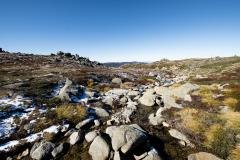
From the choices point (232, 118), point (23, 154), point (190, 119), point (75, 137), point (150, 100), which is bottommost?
point (23, 154)

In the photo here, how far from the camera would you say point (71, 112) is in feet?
71.3

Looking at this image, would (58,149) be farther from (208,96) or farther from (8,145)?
(208,96)

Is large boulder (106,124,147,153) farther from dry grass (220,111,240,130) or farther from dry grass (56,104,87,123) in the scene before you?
dry grass (220,111,240,130)

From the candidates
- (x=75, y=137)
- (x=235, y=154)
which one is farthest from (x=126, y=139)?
(x=235, y=154)

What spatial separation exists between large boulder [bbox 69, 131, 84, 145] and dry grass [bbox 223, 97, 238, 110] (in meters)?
15.3

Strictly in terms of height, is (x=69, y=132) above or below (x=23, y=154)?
above

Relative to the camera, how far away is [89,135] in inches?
651

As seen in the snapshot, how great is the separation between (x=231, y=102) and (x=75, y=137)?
54.8 ft

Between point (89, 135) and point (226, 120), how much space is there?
12008mm

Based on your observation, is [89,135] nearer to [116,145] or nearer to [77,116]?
[116,145]

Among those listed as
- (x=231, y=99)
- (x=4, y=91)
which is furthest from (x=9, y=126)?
(x=231, y=99)

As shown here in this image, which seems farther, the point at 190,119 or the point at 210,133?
the point at 190,119

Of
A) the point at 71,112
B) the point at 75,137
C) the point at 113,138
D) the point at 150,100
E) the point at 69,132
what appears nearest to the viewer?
the point at 113,138

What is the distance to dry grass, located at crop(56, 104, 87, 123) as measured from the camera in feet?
68.2
